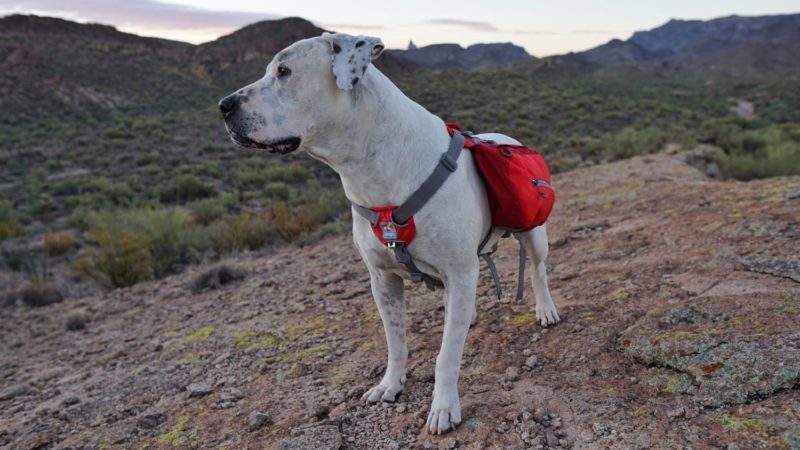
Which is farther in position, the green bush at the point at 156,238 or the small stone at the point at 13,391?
the green bush at the point at 156,238

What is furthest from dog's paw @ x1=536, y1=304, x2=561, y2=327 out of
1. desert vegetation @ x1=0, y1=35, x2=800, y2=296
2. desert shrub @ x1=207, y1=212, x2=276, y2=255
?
desert shrub @ x1=207, y1=212, x2=276, y2=255

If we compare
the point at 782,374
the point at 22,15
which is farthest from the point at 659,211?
the point at 22,15

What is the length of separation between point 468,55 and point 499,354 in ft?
374

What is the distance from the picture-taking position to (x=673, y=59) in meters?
121

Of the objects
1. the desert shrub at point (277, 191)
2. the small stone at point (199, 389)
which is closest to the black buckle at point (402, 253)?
the small stone at point (199, 389)

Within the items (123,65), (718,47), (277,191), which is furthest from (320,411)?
(718,47)

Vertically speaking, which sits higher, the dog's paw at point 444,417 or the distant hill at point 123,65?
the distant hill at point 123,65

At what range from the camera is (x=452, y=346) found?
2949 mm

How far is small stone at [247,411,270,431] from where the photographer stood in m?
3.42

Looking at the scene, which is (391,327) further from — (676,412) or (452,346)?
(676,412)

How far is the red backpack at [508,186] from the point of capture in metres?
3.12

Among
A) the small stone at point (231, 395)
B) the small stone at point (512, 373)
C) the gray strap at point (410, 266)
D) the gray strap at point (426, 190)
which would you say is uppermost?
the gray strap at point (426, 190)

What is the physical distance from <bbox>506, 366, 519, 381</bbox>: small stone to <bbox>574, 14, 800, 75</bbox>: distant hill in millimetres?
86609

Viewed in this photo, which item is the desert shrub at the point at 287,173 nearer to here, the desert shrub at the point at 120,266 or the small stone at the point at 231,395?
the desert shrub at the point at 120,266
